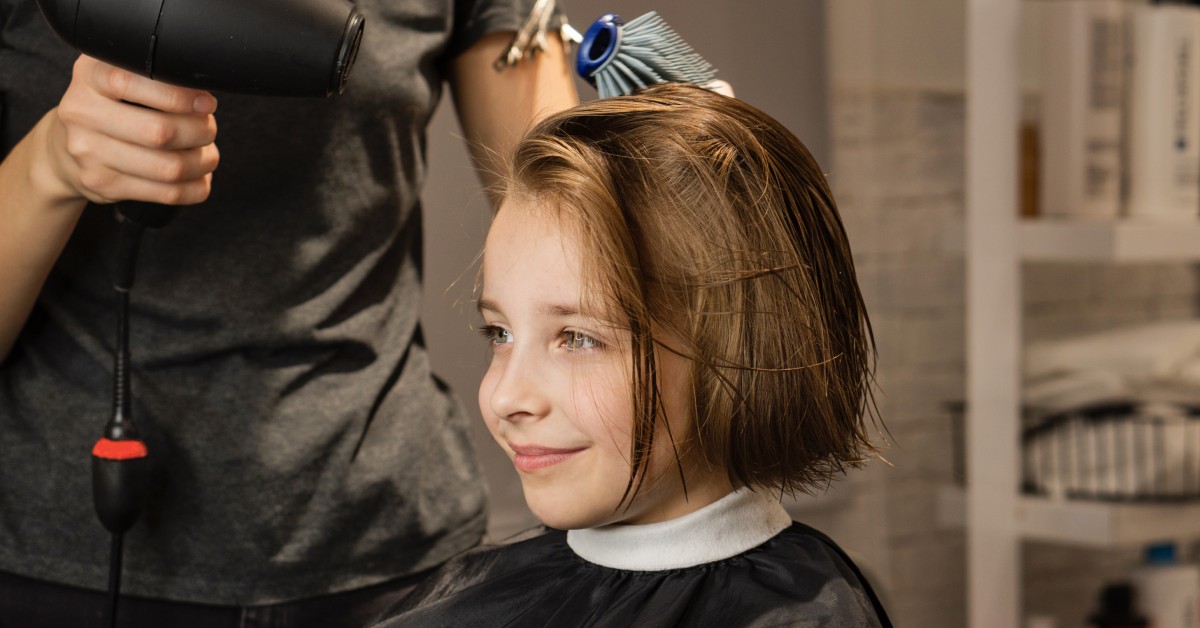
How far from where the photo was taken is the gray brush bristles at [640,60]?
0.82 metres

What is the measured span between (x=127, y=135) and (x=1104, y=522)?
143cm

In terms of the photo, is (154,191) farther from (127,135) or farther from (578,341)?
(578,341)

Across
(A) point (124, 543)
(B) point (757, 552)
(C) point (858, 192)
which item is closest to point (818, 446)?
(B) point (757, 552)

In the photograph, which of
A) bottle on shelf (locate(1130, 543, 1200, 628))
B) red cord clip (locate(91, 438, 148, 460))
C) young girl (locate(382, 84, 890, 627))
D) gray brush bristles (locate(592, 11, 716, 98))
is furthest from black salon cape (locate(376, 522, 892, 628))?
bottle on shelf (locate(1130, 543, 1200, 628))

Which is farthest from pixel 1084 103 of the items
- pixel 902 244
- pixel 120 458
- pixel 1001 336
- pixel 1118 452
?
pixel 120 458

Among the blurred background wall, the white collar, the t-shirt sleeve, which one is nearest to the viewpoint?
the white collar

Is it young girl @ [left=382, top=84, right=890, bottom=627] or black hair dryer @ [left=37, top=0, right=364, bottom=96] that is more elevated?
black hair dryer @ [left=37, top=0, right=364, bottom=96]

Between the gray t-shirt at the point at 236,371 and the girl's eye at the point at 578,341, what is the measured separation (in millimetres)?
237

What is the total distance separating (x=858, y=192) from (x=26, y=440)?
1.63 m

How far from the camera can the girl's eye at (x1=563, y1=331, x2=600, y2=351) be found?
0.74m

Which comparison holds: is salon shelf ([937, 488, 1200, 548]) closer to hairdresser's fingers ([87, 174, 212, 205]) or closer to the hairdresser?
the hairdresser

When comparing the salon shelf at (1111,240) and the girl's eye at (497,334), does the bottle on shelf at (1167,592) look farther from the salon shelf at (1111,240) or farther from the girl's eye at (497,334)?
the girl's eye at (497,334)

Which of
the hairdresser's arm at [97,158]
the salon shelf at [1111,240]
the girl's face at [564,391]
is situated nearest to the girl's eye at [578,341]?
the girl's face at [564,391]

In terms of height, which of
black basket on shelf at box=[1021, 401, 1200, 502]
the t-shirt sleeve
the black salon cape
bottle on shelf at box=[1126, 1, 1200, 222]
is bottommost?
black basket on shelf at box=[1021, 401, 1200, 502]
